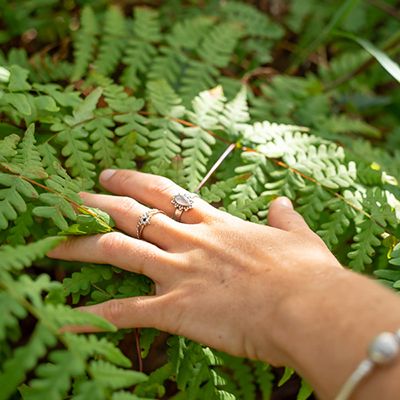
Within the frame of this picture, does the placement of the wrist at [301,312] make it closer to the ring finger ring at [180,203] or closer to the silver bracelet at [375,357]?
the silver bracelet at [375,357]

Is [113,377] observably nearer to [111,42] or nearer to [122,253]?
[122,253]

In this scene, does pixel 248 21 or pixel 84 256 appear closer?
pixel 84 256

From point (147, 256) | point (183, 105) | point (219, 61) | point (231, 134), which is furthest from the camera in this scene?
point (219, 61)

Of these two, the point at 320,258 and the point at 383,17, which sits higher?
the point at 383,17

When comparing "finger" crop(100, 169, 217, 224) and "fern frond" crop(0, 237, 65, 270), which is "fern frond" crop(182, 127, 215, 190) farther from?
"fern frond" crop(0, 237, 65, 270)

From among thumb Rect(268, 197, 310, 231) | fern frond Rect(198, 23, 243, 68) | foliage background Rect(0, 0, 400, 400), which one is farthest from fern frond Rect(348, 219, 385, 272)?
fern frond Rect(198, 23, 243, 68)

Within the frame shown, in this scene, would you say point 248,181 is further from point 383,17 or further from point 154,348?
point 383,17

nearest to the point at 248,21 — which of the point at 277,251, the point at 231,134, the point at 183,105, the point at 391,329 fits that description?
the point at 183,105

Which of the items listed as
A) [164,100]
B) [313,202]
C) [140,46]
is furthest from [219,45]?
[313,202]
